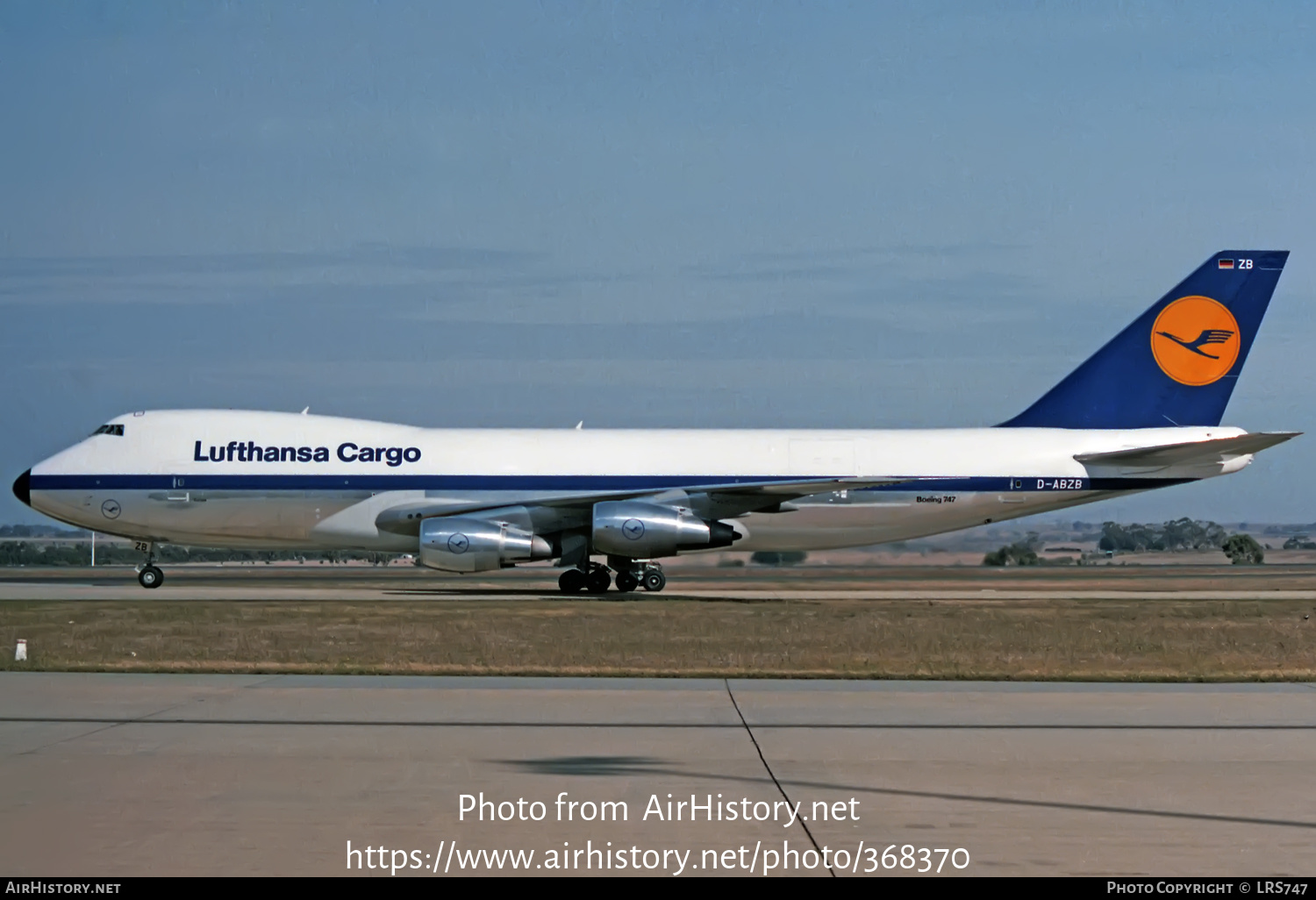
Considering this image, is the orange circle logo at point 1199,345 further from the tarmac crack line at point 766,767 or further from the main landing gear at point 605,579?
the tarmac crack line at point 766,767

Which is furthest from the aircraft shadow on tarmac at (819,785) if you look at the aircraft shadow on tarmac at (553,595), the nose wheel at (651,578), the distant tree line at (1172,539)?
the distant tree line at (1172,539)

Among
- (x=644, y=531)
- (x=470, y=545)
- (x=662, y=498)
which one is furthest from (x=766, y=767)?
(x=662, y=498)

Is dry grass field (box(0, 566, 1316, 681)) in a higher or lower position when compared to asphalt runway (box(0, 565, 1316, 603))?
lower

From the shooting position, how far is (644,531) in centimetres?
3300

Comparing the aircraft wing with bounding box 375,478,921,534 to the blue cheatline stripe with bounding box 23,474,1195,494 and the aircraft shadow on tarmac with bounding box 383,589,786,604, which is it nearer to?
the blue cheatline stripe with bounding box 23,474,1195,494

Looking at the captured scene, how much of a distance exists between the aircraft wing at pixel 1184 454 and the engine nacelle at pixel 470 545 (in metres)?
14.2

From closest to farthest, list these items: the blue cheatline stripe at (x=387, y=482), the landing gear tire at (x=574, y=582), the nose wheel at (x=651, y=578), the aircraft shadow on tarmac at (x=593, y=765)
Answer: the aircraft shadow on tarmac at (x=593, y=765) < the landing gear tire at (x=574, y=582) < the blue cheatline stripe at (x=387, y=482) < the nose wheel at (x=651, y=578)

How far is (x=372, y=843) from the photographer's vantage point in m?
7.83

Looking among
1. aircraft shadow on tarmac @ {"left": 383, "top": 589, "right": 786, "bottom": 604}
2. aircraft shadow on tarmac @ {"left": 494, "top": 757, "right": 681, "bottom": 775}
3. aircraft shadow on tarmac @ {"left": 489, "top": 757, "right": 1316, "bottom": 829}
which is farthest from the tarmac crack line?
aircraft shadow on tarmac @ {"left": 383, "top": 589, "right": 786, "bottom": 604}

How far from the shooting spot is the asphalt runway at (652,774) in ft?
25.3

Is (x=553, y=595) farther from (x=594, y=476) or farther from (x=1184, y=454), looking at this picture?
(x=1184, y=454)

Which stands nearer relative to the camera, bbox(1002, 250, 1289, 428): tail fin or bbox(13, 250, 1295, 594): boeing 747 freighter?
bbox(13, 250, 1295, 594): boeing 747 freighter

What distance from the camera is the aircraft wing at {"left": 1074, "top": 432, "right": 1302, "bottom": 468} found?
116 ft

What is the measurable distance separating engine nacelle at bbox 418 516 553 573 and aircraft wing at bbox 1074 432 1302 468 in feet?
46.7
